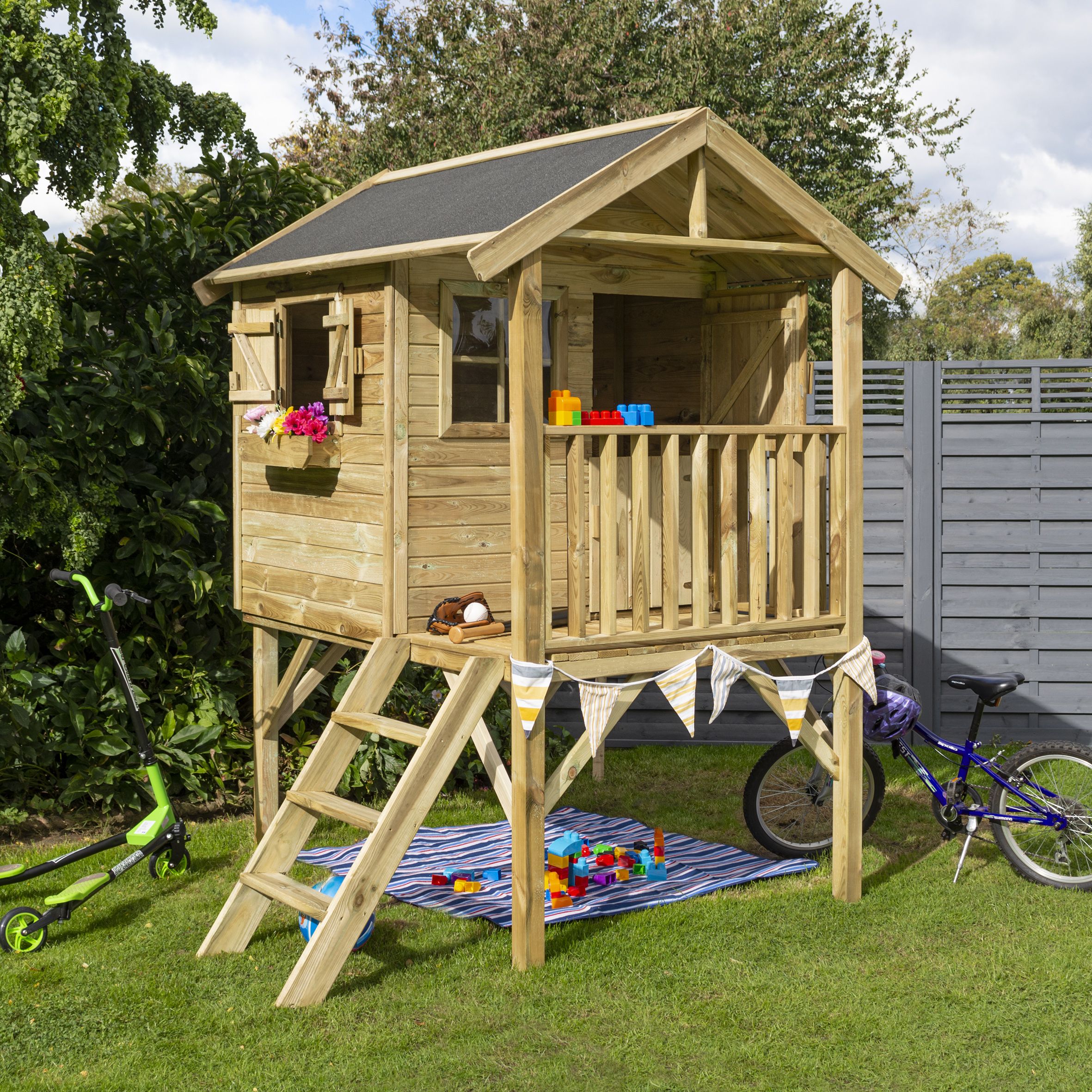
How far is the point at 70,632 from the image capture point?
8.14m

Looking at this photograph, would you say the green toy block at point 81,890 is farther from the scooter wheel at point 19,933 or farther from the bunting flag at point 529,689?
the bunting flag at point 529,689

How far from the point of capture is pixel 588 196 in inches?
224

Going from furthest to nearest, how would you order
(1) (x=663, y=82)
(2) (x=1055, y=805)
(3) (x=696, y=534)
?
(1) (x=663, y=82), (2) (x=1055, y=805), (3) (x=696, y=534)

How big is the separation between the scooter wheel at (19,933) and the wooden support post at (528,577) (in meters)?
2.17

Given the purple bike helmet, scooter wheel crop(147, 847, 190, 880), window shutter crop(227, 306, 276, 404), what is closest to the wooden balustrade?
the purple bike helmet

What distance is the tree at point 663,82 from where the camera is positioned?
2138 centimetres

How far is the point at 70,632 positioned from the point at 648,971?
430 centimetres

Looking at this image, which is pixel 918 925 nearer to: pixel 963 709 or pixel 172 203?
pixel 963 709

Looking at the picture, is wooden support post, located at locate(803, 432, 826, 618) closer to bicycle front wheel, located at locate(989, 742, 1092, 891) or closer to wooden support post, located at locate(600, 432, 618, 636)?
wooden support post, located at locate(600, 432, 618, 636)

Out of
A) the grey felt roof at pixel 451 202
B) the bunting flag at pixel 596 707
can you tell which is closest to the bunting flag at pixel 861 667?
the bunting flag at pixel 596 707

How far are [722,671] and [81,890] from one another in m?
3.16

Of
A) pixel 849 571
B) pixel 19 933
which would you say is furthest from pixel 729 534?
pixel 19 933

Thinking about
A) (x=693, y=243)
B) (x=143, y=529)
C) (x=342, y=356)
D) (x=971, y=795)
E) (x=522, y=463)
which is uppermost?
(x=693, y=243)

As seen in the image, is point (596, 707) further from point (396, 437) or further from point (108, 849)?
point (108, 849)
